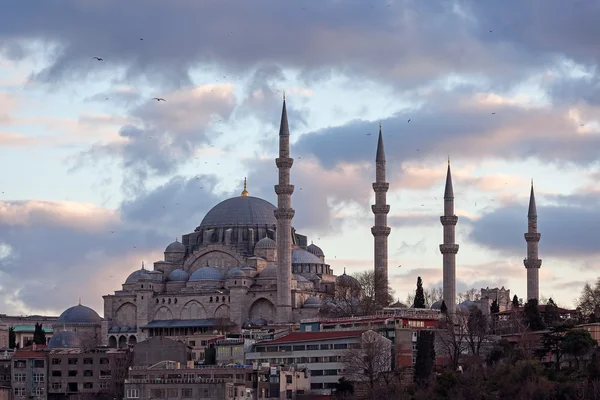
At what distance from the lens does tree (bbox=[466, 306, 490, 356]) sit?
61531mm

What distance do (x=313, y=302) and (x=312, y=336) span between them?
1420cm

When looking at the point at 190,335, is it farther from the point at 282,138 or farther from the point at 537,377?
the point at 537,377

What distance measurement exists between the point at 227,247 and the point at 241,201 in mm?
3922

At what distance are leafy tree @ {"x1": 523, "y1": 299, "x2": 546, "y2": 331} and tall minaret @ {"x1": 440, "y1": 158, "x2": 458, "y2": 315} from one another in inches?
285

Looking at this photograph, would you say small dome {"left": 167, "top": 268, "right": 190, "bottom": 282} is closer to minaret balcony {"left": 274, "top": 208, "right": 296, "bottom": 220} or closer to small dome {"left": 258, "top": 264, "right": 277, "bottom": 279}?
small dome {"left": 258, "top": 264, "right": 277, "bottom": 279}

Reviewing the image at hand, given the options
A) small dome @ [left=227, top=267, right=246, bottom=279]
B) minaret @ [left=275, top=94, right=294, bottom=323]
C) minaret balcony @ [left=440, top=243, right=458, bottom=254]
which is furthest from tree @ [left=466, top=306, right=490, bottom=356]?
small dome @ [left=227, top=267, right=246, bottom=279]

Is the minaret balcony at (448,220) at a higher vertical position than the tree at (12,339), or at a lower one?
higher

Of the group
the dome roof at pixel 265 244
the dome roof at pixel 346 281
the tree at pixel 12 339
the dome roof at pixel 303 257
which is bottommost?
the tree at pixel 12 339

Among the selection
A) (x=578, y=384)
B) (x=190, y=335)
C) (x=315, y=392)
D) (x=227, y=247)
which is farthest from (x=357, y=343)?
(x=227, y=247)

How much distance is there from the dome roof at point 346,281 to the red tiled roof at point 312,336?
45.4 ft

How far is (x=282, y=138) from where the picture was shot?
250 feet

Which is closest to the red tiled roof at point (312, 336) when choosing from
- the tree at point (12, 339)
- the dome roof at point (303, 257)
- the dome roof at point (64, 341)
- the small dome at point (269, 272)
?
the dome roof at point (64, 341)

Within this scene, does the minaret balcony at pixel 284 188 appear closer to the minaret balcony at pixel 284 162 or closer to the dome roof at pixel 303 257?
the minaret balcony at pixel 284 162

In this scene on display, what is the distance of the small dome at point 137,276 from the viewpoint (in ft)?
271
